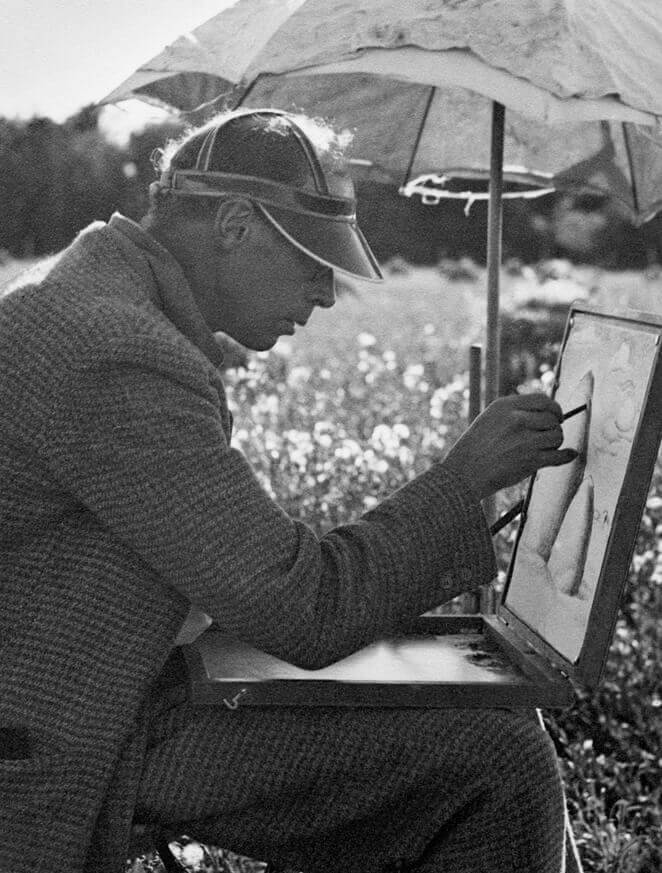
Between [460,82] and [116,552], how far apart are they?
1.02 m

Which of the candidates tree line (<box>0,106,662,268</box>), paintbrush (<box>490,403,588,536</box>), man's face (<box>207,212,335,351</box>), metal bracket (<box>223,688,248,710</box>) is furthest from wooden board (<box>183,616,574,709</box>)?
tree line (<box>0,106,662,268</box>)

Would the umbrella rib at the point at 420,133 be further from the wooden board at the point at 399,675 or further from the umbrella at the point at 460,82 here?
the wooden board at the point at 399,675

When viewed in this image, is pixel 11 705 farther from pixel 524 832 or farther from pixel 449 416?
pixel 449 416

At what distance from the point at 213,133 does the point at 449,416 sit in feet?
12.5

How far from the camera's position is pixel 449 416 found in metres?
6.05

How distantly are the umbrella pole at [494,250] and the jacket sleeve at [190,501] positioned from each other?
4.40 ft

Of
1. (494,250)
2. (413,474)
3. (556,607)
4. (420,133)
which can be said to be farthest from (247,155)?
(413,474)

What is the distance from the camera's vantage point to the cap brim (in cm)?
228

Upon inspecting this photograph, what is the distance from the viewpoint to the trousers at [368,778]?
2.21 metres

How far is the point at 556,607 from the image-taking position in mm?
2477

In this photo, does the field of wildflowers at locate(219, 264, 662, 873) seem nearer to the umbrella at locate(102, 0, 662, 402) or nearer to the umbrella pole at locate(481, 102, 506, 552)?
the umbrella pole at locate(481, 102, 506, 552)

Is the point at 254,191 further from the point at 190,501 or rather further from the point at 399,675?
the point at 399,675

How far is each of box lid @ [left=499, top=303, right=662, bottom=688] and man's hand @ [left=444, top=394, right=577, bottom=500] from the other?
0.41 ft

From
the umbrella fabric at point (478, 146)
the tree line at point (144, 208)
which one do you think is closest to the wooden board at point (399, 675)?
the umbrella fabric at point (478, 146)
